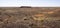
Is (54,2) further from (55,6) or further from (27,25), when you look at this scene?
(27,25)

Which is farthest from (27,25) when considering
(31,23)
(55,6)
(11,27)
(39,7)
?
(55,6)

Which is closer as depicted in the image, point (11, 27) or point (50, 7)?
point (11, 27)

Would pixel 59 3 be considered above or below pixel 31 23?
above

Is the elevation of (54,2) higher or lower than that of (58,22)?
higher

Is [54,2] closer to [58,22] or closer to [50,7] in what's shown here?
[50,7]

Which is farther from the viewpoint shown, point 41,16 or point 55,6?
point 55,6

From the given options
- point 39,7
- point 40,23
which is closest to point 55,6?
point 39,7
